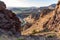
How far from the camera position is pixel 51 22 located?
67.2m

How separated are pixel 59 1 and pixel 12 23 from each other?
3393cm

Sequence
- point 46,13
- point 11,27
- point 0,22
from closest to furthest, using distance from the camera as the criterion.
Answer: point 0,22
point 11,27
point 46,13

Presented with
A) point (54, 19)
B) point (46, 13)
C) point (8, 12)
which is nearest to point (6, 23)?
point (8, 12)

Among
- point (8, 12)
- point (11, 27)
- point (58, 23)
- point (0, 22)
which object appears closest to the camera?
point (0, 22)

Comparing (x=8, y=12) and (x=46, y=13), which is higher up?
(x=8, y=12)

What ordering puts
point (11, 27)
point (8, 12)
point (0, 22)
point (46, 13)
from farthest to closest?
point (46, 13)
point (8, 12)
point (11, 27)
point (0, 22)

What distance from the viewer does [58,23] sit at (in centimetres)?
6097

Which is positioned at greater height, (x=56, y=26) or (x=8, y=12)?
(x=8, y=12)

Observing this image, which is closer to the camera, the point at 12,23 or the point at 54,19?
the point at 12,23

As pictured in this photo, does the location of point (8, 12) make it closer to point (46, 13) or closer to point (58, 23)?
point (58, 23)

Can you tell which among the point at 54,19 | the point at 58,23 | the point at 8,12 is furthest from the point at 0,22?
the point at 54,19

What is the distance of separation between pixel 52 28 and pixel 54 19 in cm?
358

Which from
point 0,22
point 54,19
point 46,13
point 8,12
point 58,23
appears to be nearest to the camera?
point 0,22

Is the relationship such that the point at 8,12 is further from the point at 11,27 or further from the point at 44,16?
the point at 44,16
